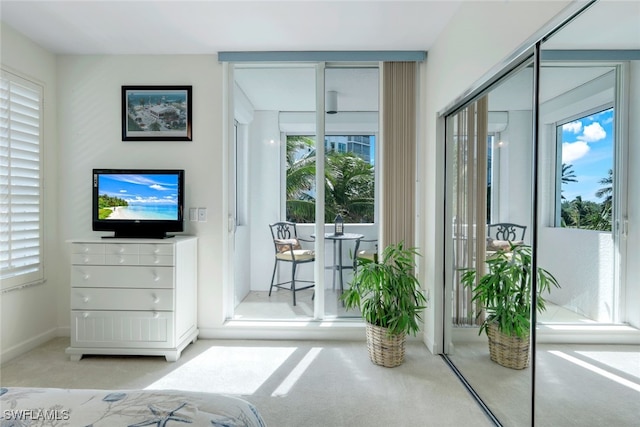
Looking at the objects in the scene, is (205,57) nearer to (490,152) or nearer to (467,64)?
(467,64)

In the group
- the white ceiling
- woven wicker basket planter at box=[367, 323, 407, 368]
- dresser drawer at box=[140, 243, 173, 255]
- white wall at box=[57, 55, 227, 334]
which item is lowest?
woven wicker basket planter at box=[367, 323, 407, 368]

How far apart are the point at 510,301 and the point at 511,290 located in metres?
0.06

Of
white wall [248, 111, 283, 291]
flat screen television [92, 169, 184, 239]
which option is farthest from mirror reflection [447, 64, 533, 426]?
flat screen television [92, 169, 184, 239]

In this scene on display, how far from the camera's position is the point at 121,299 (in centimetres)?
270

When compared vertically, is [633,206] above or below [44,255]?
above

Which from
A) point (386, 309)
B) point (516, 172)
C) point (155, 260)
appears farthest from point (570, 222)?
point (155, 260)

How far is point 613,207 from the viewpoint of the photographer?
118 centimetres

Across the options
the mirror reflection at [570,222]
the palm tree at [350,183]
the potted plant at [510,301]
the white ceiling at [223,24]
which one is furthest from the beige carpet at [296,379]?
the white ceiling at [223,24]

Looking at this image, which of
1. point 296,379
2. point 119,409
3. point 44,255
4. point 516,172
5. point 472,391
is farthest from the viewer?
point 44,255

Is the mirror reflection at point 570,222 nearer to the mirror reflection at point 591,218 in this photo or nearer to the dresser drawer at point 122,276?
the mirror reflection at point 591,218

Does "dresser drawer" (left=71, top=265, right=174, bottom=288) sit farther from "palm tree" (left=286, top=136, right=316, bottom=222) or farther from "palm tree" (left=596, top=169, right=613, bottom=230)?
"palm tree" (left=596, top=169, right=613, bottom=230)

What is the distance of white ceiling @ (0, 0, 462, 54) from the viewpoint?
2.38 metres

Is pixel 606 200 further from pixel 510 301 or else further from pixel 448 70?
pixel 448 70

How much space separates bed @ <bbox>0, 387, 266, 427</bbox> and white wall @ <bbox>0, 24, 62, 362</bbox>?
2279mm
